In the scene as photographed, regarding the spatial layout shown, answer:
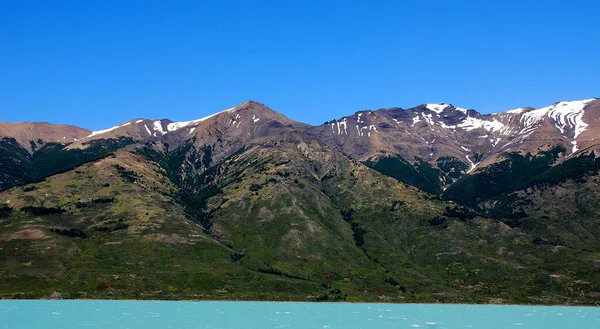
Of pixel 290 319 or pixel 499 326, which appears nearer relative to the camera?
pixel 499 326

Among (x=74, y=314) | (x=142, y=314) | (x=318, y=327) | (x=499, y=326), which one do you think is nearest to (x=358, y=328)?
(x=318, y=327)

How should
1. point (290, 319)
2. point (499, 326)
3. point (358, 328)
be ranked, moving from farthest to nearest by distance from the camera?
point (290, 319), point (499, 326), point (358, 328)

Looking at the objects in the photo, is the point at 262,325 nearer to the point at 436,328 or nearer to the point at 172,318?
the point at 172,318

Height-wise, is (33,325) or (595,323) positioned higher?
(33,325)

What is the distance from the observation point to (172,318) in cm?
15525

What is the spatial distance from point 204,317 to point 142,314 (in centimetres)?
1962

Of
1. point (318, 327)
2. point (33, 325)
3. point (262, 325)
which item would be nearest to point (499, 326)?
point (318, 327)

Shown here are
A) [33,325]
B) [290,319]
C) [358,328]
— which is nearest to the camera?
[33,325]

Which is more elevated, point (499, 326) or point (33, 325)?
point (33, 325)

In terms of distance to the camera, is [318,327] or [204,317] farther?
[204,317]

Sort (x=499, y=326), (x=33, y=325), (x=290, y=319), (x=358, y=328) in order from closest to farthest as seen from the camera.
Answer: (x=33, y=325) < (x=358, y=328) < (x=499, y=326) < (x=290, y=319)

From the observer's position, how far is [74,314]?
164125mm

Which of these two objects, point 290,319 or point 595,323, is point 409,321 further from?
point 595,323

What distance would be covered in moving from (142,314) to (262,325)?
45428 millimetres
